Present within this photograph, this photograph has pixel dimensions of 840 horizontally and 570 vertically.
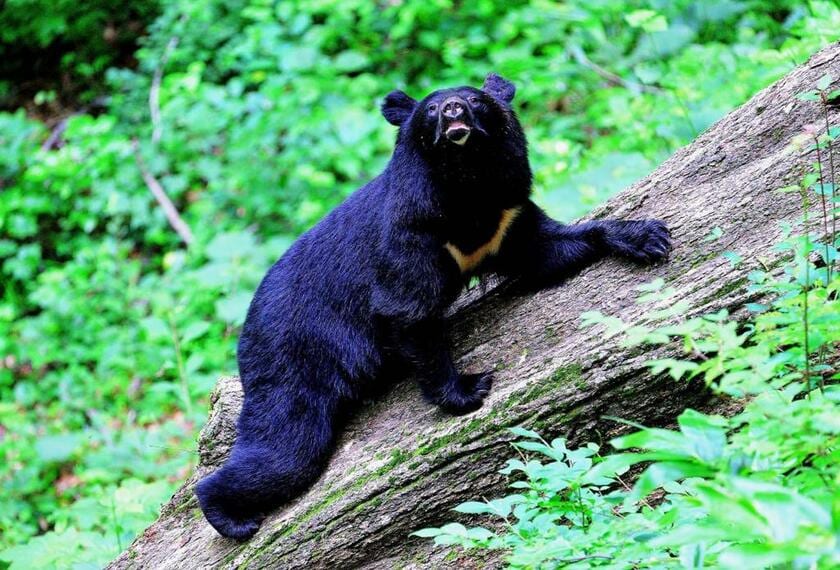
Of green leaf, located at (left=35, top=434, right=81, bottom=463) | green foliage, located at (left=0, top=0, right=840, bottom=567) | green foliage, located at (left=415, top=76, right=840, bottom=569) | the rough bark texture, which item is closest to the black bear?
the rough bark texture

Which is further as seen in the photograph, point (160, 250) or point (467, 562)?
point (160, 250)

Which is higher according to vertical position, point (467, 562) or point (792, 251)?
point (792, 251)

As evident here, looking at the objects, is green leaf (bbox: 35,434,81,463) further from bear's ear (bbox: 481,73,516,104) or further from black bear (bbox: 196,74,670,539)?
bear's ear (bbox: 481,73,516,104)

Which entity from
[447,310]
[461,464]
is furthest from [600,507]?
[447,310]

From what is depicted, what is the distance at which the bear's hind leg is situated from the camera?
12.5 feet

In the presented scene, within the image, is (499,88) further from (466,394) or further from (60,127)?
(60,127)

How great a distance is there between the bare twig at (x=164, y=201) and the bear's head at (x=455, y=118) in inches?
233

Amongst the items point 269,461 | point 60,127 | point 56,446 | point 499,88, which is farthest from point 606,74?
point 60,127

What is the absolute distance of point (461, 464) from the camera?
338 cm

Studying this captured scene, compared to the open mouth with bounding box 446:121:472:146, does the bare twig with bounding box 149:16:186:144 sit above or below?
below

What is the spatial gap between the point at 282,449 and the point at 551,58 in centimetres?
618

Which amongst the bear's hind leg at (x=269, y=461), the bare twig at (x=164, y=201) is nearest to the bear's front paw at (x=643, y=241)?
the bear's hind leg at (x=269, y=461)

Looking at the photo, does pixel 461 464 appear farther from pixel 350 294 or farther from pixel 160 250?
pixel 160 250

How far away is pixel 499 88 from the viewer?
160 inches
